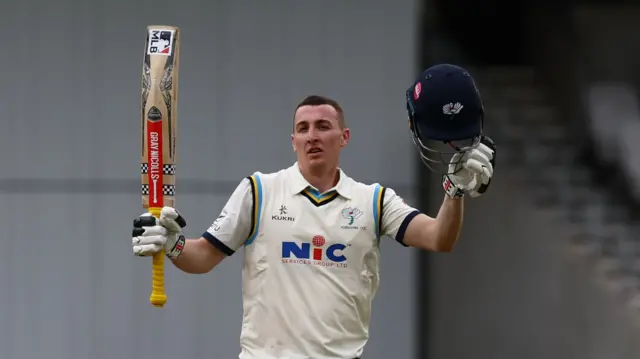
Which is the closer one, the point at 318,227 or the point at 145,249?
the point at 145,249

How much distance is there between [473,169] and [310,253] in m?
0.86

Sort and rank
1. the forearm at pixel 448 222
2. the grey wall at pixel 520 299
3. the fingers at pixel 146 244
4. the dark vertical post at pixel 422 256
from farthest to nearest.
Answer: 1. the grey wall at pixel 520 299
2. the dark vertical post at pixel 422 256
3. the forearm at pixel 448 222
4. the fingers at pixel 146 244

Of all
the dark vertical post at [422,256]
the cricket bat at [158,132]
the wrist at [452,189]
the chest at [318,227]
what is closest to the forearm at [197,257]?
the cricket bat at [158,132]

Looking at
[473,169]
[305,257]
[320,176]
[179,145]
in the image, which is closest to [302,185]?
[320,176]

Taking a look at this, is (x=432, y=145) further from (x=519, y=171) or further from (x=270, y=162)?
(x=519, y=171)

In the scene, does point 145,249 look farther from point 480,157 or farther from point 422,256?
point 422,256

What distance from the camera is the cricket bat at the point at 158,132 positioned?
4.59 meters

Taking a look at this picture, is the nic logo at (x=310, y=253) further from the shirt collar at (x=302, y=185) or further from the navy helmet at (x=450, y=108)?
the navy helmet at (x=450, y=108)

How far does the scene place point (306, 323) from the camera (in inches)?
185

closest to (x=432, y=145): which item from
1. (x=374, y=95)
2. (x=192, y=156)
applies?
(x=374, y=95)

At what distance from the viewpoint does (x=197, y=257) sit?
188 inches

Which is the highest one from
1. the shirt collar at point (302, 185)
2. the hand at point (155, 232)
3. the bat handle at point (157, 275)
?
the shirt collar at point (302, 185)

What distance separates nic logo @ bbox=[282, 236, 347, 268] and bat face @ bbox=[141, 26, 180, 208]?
513 millimetres

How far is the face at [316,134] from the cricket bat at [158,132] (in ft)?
1.77
